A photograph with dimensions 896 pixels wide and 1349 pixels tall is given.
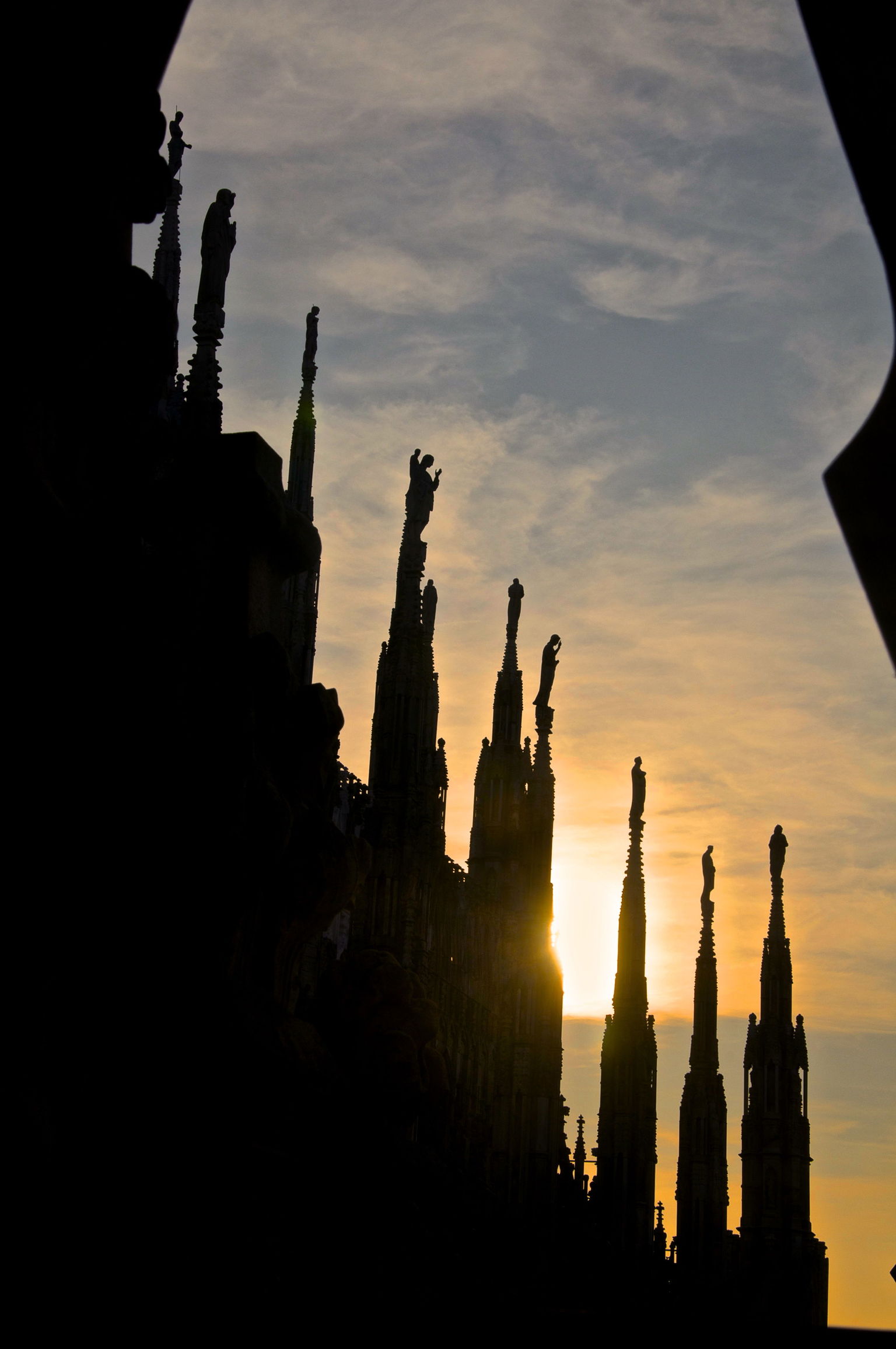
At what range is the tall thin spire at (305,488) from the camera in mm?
26922

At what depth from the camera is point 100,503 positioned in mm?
4914

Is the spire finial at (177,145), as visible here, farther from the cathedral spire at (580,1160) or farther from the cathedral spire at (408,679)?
the cathedral spire at (580,1160)

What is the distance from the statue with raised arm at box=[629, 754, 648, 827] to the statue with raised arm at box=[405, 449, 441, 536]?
11415 millimetres

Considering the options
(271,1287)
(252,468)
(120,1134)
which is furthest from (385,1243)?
(252,468)

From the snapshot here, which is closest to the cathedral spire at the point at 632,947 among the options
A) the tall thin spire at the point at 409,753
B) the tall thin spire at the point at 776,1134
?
the tall thin spire at the point at 776,1134

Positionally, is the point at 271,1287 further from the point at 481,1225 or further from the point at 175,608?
the point at 481,1225

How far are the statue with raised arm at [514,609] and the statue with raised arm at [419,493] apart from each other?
8.73 metres

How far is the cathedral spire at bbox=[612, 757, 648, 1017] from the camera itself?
→ 37219 millimetres

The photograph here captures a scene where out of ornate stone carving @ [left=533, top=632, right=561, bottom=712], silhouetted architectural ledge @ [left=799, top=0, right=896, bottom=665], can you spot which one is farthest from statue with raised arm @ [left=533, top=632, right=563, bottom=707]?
silhouetted architectural ledge @ [left=799, top=0, right=896, bottom=665]

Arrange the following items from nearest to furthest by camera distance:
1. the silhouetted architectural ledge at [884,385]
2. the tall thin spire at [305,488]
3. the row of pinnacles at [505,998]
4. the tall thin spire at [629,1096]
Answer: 1. the silhouetted architectural ledge at [884,385]
2. the row of pinnacles at [505,998]
3. the tall thin spire at [305,488]
4. the tall thin spire at [629,1096]

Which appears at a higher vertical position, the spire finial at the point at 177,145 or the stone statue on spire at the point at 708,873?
the spire finial at the point at 177,145

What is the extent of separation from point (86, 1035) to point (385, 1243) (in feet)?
12.2

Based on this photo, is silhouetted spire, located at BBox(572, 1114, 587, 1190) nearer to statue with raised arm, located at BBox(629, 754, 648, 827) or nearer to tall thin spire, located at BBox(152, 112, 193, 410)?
statue with raised arm, located at BBox(629, 754, 648, 827)

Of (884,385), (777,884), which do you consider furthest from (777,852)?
(884,385)
